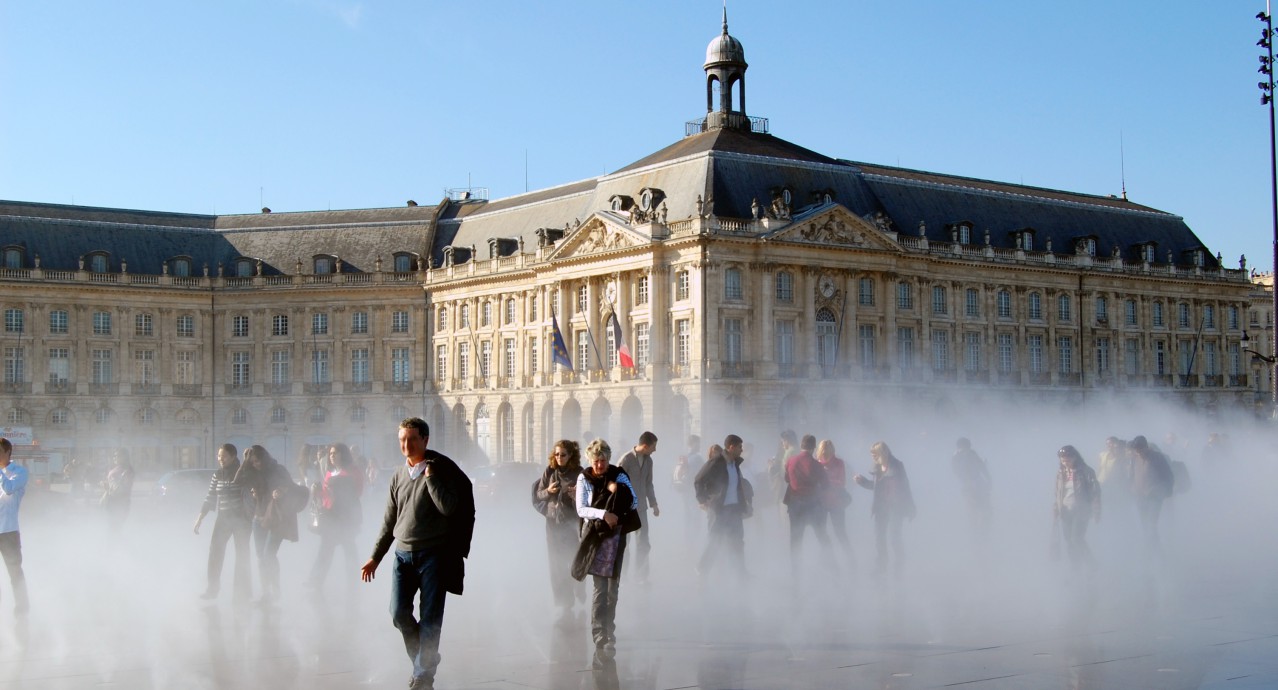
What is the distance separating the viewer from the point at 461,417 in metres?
81.4

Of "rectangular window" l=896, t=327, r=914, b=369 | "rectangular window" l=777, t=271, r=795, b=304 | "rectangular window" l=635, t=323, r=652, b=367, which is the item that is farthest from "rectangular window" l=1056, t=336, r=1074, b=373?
"rectangular window" l=635, t=323, r=652, b=367

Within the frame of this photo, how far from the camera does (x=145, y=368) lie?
84188mm

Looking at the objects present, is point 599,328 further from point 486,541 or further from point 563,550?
point 563,550

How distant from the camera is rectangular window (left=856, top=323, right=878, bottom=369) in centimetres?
7031

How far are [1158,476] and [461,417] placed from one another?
59394mm

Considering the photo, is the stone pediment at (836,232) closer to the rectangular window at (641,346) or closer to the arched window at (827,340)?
the arched window at (827,340)

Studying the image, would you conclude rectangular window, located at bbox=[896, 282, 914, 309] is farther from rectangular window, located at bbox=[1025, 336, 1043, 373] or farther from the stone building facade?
rectangular window, located at bbox=[1025, 336, 1043, 373]

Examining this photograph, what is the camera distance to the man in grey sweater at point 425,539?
1338 cm

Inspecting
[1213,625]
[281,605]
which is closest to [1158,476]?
[1213,625]

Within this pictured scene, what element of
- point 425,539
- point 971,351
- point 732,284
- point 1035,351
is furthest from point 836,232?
point 425,539

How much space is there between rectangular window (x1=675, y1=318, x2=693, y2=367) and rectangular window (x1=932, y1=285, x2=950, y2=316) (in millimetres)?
14007

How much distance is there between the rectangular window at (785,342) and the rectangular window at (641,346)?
17.7 feet

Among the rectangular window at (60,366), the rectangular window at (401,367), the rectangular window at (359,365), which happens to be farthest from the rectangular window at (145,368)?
the rectangular window at (401,367)

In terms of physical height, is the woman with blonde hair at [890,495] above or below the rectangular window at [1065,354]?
below
